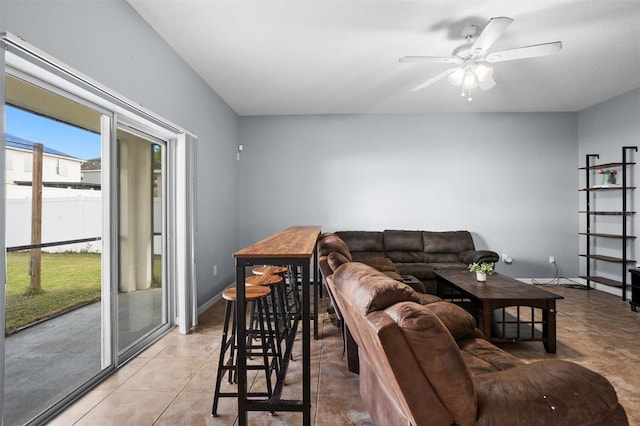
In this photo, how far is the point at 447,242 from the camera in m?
4.89

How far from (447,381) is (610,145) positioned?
17.8 ft

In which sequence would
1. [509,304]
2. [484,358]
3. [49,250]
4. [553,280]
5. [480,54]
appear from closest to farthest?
[484,358], [49,250], [480,54], [509,304], [553,280]

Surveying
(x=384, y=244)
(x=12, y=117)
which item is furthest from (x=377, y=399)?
(x=384, y=244)

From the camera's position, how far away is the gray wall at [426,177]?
204 inches

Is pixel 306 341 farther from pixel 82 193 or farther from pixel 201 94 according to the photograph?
pixel 201 94

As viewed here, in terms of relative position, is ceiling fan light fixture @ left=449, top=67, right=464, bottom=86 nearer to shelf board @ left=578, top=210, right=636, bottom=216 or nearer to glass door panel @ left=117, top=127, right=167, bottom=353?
glass door panel @ left=117, top=127, right=167, bottom=353

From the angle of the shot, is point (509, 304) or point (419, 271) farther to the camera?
point (419, 271)

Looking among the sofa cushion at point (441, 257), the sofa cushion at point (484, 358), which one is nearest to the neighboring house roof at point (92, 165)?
the sofa cushion at point (484, 358)

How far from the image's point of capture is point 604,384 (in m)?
1.27

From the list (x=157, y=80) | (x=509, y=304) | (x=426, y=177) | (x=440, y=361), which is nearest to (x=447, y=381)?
(x=440, y=361)

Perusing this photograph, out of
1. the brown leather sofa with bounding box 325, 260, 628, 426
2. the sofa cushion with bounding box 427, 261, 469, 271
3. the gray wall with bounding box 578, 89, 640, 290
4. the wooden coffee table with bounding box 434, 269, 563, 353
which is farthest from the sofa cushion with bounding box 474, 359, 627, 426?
the gray wall with bounding box 578, 89, 640, 290

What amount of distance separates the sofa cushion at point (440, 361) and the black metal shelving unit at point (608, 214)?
4.62 meters

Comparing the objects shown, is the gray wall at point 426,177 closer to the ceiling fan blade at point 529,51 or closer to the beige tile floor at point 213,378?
the beige tile floor at point 213,378

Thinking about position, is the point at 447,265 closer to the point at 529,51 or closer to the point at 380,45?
the point at 529,51
